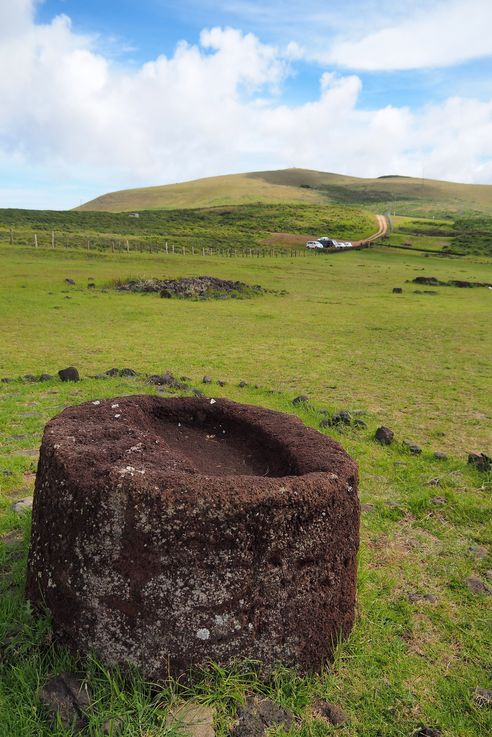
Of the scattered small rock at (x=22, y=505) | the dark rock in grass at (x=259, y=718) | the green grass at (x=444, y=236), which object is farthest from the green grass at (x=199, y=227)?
the dark rock in grass at (x=259, y=718)

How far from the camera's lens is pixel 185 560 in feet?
12.0

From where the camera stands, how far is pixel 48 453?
4.28 m

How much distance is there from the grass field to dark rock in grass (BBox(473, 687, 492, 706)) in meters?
0.03

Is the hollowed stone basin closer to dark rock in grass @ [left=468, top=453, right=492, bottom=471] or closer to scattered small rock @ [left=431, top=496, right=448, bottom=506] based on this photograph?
scattered small rock @ [left=431, top=496, right=448, bottom=506]

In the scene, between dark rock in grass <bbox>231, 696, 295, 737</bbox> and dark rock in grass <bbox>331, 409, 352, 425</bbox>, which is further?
dark rock in grass <bbox>331, 409, 352, 425</bbox>

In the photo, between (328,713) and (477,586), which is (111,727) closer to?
(328,713)

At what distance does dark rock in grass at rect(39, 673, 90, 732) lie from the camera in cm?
341

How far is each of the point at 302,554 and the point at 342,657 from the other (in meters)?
1.03

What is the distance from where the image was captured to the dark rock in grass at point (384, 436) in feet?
29.1

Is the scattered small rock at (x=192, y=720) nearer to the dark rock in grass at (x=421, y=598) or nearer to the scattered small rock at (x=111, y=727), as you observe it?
the scattered small rock at (x=111, y=727)

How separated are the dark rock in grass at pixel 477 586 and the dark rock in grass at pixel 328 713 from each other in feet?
7.03

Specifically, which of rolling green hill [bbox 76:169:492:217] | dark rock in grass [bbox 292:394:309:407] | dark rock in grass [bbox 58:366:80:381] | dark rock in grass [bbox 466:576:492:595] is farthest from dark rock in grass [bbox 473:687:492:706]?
rolling green hill [bbox 76:169:492:217]

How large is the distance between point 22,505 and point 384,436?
561 centimetres

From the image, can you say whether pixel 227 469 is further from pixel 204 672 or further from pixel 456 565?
pixel 456 565
